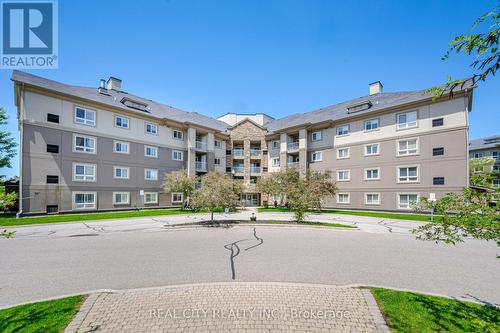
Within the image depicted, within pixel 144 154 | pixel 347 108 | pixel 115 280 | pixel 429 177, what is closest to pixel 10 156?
pixel 144 154

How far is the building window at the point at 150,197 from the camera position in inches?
1099

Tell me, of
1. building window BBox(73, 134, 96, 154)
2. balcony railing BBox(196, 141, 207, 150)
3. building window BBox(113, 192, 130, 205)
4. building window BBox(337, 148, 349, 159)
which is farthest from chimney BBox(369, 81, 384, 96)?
building window BBox(73, 134, 96, 154)

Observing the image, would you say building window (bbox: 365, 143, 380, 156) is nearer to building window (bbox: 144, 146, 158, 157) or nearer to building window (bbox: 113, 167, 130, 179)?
building window (bbox: 144, 146, 158, 157)

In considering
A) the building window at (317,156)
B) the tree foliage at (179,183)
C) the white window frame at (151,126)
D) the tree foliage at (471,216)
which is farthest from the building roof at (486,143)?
the white window frame at (151,126)

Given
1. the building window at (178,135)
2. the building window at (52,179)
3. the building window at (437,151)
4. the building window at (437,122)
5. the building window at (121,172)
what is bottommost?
the building window at (52,179)

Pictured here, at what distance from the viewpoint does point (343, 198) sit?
29.2 meters

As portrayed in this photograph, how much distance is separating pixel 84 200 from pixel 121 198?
360 cm

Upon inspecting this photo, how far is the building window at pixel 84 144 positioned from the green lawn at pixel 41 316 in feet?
76.1

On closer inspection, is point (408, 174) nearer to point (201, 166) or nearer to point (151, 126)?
point (201, 166)

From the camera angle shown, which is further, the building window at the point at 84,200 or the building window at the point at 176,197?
the building window at the point at 176,197

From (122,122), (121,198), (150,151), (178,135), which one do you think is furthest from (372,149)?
(121,198)

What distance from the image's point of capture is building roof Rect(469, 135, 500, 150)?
45.0m

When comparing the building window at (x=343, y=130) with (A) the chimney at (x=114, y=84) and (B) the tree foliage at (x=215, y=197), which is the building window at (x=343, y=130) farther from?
(A) the chimney at (x=114, y=84)

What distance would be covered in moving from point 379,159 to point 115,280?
93.5 ft
